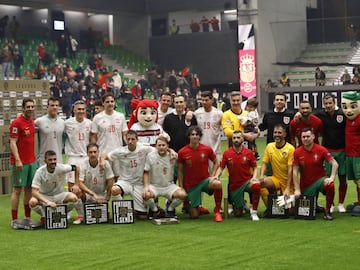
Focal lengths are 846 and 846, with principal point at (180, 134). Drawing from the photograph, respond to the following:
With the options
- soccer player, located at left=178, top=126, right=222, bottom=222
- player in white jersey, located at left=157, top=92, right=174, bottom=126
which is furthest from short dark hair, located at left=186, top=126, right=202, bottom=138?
player in white jersey, located at left=157, top=92, right=174, bottom=126

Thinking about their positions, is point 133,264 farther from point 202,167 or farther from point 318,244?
point 202,167

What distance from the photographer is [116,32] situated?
150 ft

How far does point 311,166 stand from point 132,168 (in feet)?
8.26

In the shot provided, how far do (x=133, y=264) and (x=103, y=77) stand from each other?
2677 cm

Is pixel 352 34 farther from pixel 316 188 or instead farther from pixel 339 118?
pixel 316 188

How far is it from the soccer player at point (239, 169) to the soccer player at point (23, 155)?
2.62 metres

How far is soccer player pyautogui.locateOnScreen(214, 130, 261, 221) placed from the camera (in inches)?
464

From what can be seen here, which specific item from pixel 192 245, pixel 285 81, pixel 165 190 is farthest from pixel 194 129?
pixel 285 81

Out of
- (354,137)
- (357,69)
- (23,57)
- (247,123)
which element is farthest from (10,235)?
(23,57)

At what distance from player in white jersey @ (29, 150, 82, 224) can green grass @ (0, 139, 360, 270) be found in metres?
0.40

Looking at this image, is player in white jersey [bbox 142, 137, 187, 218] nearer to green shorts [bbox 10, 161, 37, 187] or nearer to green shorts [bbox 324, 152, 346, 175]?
green shorts [bbox 10, 161, 37, 187]

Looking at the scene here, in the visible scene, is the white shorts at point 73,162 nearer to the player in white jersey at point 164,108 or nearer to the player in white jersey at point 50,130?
the player in white jersey at point 50,130

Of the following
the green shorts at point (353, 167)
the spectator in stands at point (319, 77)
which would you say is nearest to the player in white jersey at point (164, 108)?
the green shorts at point (353, 167)

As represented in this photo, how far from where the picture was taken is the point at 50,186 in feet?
37.3
